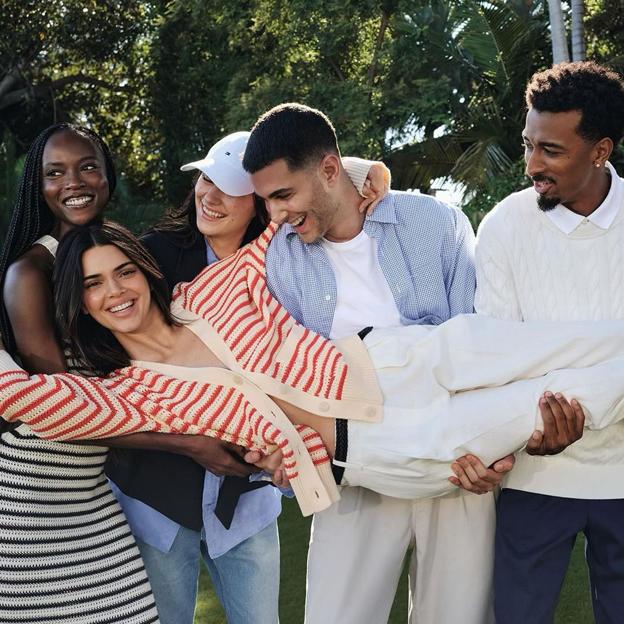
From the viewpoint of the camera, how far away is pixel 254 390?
119 inches

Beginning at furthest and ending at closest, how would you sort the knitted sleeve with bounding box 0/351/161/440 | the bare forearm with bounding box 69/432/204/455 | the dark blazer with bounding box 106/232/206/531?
the dark blazer with bounding box 106/232/206/531
the bare forearm with bounding box 69/432/204/455
the knitted sleeve with bounding box 0/351/161/440

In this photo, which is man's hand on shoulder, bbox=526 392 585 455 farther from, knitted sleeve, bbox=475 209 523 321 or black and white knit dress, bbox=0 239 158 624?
black and white knit dress, bbox=0 239 158 624

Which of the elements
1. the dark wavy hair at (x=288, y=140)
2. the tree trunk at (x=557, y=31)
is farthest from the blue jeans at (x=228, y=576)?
the tree trunk at (x=557, y=31)

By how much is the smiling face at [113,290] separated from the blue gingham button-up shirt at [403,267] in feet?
1.41

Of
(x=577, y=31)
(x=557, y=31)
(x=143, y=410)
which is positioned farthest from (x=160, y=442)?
(x=577, y=31)

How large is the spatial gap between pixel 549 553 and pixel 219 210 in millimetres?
1485

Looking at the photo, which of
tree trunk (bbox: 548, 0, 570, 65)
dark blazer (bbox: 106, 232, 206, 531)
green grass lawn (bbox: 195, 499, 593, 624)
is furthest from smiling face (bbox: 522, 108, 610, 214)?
tree trunk (bbox: 548, 0, 570, 65)

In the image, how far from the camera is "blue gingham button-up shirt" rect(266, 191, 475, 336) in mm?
3203

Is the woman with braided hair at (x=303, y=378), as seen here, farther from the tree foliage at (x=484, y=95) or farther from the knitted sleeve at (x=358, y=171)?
the tree foliage at (x=484, y=95)

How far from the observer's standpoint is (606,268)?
114 inches

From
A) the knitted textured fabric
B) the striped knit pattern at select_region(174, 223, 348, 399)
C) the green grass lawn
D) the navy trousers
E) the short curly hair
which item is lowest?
the green grass lawn

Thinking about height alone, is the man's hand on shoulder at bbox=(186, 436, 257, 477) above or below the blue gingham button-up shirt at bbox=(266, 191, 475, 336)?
below

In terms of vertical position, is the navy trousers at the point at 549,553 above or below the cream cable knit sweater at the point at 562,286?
below

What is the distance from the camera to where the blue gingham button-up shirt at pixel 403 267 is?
10.5 ft
